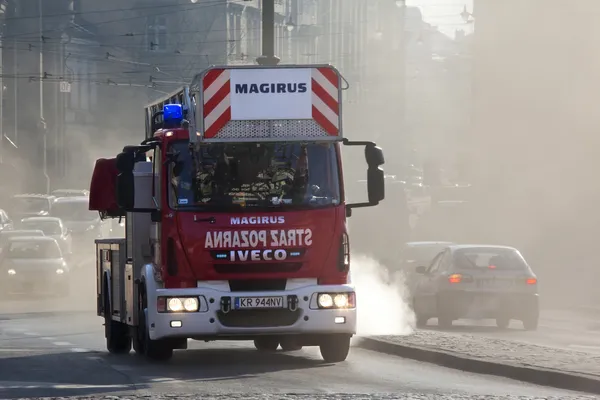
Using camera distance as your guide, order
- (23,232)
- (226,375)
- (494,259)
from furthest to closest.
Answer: (23,232)
(494,259)
(226,375)

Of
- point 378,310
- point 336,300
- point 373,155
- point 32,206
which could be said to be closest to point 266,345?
point 336,300

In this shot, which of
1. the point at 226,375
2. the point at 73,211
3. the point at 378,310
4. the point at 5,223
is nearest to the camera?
the point at 226,375

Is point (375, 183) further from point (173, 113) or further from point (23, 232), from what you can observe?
point (23, 232)

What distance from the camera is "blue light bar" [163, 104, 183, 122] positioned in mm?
16297

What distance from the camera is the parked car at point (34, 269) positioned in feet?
132

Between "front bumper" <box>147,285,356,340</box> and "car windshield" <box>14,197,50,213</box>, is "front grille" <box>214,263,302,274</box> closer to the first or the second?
"front bumper" <box>147,285,356,340</box>

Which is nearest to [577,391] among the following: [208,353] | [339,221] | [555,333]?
[339,221]

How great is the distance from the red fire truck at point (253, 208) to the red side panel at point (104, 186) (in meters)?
1.95

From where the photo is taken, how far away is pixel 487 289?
25.5m

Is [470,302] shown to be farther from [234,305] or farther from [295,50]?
[295,50]

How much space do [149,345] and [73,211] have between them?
35350 mm

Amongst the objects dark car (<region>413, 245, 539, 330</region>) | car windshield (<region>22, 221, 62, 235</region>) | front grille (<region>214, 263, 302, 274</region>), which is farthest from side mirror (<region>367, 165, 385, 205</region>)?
car windshield (<region>22, 221, 62, 235</region>)

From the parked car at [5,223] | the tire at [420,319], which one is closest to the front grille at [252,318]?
the tire at [420,319]

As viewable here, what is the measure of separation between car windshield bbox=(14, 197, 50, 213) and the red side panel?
39974mm
